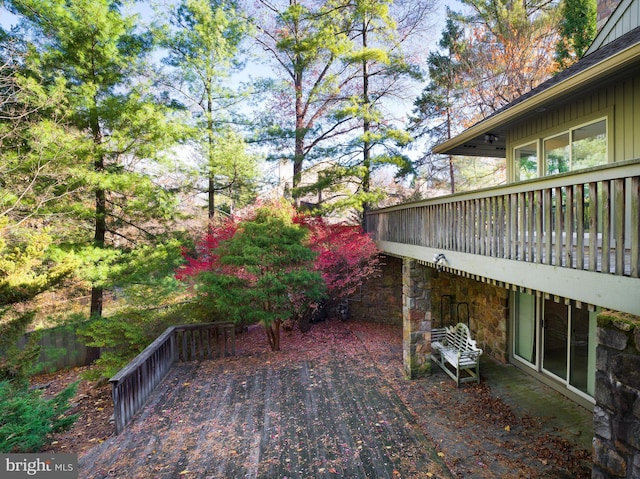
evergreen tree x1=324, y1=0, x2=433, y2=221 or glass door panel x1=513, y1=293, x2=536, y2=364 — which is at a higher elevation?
evergreen tree x1=324, y1=0, x2=433, y2=221

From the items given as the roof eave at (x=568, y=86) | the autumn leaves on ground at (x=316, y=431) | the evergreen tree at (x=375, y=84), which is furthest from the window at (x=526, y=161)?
the autumn leaves on ground at (x=316, y=431)

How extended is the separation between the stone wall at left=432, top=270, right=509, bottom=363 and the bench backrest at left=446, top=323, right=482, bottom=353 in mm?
1051

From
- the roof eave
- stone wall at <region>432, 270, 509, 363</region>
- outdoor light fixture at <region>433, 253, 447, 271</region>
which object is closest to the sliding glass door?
stone wall at <region>432, 270, 509, 363</region>

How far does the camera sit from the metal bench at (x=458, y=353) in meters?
5.53

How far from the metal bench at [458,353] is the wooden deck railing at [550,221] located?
6.34 feet

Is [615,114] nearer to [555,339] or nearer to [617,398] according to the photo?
[555,339]

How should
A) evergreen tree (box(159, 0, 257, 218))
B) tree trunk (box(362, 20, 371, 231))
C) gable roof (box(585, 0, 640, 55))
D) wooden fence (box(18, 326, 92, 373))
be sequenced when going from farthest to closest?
1. tree trunk (box(362, 20, 371, 231))
2. evergreen tree (box(159, 0, 257, 218))
3. wooden fence (box(18, 326, 92, 373))
4. gable roof (box(585, 0, 640, 55))

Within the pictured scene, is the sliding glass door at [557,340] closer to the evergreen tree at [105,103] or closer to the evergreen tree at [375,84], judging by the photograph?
the evergreen tree at [375,84]

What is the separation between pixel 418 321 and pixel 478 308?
8.05 feet

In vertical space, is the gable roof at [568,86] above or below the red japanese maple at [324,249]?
above

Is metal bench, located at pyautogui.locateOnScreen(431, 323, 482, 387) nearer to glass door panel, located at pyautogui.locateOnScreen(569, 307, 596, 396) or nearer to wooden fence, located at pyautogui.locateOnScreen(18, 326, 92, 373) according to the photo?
glass door panel, located at pyautogui.locateOnScreen(569, 307, 596, 396)

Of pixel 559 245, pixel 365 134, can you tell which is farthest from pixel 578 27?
pixel 559 245

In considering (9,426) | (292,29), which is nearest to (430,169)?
(292,29)

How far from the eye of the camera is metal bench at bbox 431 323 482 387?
5531 millimetres
